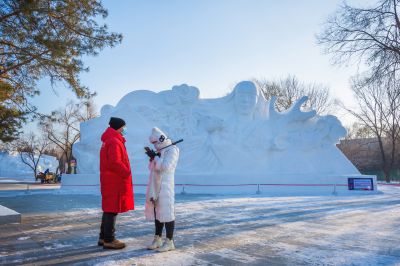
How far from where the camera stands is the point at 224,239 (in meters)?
5.24

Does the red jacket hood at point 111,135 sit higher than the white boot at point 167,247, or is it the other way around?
the red jacket hood at point 111,135

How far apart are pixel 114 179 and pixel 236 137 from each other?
40.8ft

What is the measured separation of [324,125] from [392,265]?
13681 millimetres

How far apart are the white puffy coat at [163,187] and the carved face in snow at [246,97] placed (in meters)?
12.6

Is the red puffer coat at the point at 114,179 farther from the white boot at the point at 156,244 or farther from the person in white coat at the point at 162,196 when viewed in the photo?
the white boot at the point at 156,244

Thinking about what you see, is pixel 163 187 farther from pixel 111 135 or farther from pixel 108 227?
pixel 111 135

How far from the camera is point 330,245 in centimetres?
484

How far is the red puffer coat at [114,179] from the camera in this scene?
180 inches

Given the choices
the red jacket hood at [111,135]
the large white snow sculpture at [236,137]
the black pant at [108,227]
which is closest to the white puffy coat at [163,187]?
the black pant at [108,227]

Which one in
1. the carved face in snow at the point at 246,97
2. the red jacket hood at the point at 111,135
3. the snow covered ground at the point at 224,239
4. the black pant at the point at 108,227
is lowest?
the snow covered ground at the point at 224,239

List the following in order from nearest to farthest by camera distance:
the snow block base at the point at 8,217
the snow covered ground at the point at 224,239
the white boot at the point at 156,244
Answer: the snow covered ground at the point at 224,239 → the white boot at the point at 156,244 → the snow block base at the point at 8,217

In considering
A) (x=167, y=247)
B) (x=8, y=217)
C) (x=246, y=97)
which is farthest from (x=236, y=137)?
(x=167, y=247)

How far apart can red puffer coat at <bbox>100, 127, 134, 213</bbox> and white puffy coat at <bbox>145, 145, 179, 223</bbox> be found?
0.34 meters

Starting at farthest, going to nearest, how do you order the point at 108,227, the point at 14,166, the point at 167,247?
the point at 14,166 < the point at 108,227 < the point at 167,247
